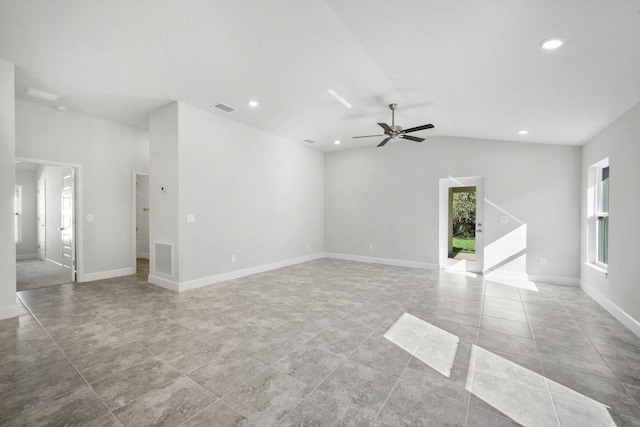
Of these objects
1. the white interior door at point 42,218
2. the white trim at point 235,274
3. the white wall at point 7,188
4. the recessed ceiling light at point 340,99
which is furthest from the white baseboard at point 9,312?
the recessed ceiling light at point 340,99

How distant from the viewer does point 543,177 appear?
539cm

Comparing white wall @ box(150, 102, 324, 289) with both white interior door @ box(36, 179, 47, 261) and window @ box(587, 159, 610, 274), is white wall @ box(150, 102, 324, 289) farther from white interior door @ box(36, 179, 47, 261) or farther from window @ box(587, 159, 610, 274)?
window @ box(587, 159, 610, 274)

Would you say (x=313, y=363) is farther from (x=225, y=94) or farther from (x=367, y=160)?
(x=367, y=160)

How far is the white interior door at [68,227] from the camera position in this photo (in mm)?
5211

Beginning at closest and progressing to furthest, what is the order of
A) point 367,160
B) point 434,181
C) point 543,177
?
1. point 543,177
2. point 434,181
3. point 367,160

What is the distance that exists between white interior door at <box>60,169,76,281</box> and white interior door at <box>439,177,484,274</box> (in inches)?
294

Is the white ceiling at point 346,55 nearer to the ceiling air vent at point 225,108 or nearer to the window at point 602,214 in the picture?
the ceiling air vent at point 225,108

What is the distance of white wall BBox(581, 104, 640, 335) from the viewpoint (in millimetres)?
3172

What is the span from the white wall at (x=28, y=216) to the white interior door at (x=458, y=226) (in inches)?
428

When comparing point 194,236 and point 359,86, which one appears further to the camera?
point 194,236

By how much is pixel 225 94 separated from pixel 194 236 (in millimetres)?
2379

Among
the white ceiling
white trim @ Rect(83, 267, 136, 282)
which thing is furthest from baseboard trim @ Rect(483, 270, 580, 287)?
white trim @ Rect(83, 267, 136, 282)

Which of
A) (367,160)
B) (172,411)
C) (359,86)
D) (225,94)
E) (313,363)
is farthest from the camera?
(367,160)

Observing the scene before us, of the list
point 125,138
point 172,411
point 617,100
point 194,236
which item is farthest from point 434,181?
point 125,138
